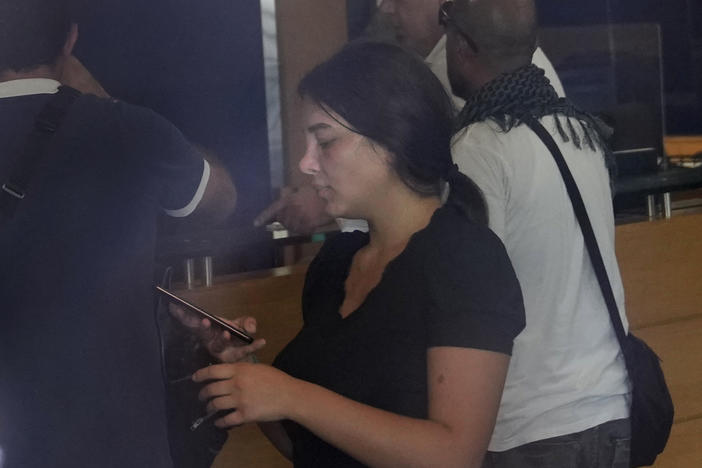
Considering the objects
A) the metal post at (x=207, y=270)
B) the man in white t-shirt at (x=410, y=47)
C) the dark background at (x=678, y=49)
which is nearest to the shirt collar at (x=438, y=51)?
the man in white t-shirt at (x=410, y=47)

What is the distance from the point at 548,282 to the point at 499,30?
47 cm

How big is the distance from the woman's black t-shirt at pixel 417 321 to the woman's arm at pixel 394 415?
0.12 ft

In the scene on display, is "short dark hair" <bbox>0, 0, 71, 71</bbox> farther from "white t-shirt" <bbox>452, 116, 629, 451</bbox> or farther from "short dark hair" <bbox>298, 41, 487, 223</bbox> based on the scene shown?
"white t-shirt" <bbox>452, 116, 629, 451</bbox>

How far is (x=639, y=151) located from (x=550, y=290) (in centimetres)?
165

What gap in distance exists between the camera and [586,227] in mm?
1850

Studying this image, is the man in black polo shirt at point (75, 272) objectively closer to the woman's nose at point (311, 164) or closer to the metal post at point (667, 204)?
the woman's nose at point (311, 164)

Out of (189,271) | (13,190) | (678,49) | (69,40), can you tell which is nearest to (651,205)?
(189,271)

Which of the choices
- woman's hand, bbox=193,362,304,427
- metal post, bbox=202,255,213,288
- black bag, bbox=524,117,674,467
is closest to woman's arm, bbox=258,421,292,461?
woman's hand, bbox=193,362,304,427

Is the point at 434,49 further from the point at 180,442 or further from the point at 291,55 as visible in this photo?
the point at 291,55

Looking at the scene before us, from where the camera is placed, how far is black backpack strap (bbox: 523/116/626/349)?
1.84m

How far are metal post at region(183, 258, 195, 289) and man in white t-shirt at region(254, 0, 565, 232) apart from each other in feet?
1.21

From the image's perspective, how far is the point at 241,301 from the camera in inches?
93.4

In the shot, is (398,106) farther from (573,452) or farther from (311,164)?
(573,452)

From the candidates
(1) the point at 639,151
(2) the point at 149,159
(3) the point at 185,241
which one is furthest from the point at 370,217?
(1) the point at 639,151
